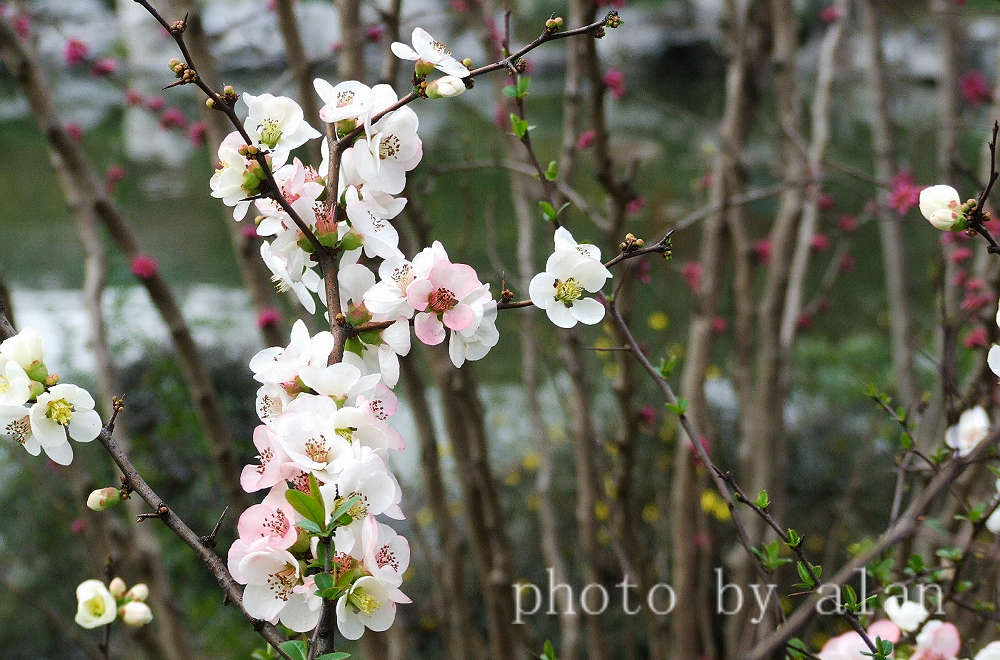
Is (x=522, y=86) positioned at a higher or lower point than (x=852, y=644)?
higher

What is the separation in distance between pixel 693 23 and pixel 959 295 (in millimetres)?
3919

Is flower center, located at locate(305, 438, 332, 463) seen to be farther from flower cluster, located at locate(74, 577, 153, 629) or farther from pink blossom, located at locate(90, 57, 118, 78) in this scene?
pink blossom, located at locate(90, 57, 118, 78)

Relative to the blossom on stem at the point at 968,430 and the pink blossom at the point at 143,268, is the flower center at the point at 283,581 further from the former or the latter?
the pink blossom at the point at 143,268

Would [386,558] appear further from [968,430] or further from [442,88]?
[968,430]

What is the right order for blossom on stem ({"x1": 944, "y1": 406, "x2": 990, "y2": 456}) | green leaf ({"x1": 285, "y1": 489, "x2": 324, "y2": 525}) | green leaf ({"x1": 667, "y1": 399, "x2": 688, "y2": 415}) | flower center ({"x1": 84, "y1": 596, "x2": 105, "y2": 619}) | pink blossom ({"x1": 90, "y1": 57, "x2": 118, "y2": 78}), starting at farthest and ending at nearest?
pink blossom ({"x1": 90, "y1": 57, "x2": 118, "y2": 78}), blossom on stem ({"x1": 944, "y1": 406, "x2": 990, "y2": 456}), green leaf ({"x1": 667, "y1": 399, "x2": 688, "y2": 415}), flower center ({"x1": 84, "y1": 596, "x2": 105, "y2": 619}), green leaf ({"x1": 285, "y1": 489, "x2": 324, "y2": 525})

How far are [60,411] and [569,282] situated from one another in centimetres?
32

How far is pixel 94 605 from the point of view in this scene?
53 centimetres

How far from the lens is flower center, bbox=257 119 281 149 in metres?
0.52

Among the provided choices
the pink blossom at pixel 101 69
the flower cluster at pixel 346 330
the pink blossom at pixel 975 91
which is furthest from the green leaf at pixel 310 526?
the pink blossom at pixel 975 91

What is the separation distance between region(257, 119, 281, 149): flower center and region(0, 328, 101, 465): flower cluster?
175mm

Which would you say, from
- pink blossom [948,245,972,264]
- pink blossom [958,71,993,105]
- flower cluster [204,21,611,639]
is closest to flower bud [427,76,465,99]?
flower cluster [204,21,611,639]

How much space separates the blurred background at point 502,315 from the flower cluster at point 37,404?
0.34m

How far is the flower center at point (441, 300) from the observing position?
0.52m

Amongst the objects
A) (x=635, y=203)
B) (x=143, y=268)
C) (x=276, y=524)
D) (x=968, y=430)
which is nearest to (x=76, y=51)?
(x=143, y=268)
